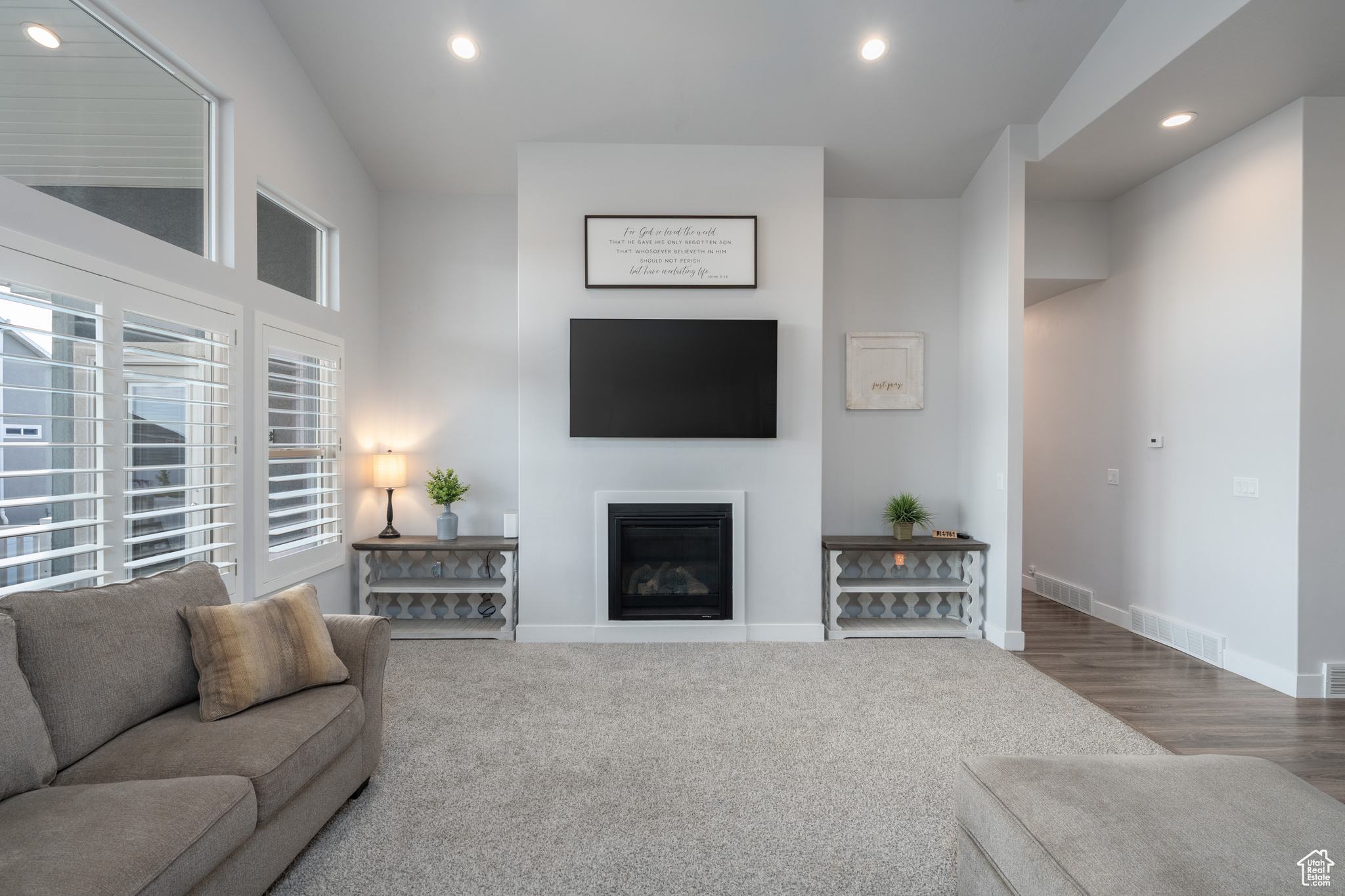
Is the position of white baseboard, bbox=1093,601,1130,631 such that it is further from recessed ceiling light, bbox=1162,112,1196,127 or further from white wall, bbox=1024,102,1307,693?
recessed ceiling light, bbox=1162,112,1196,127

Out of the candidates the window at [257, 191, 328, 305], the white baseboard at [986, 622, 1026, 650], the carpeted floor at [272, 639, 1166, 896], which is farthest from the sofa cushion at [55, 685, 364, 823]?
the white baseboard at [986, 622, 1026, 650]

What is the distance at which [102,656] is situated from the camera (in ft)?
5.59

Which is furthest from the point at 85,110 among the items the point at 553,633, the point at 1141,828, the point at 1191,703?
the point at 1191,703

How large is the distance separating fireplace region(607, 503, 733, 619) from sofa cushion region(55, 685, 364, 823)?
80.3 inches

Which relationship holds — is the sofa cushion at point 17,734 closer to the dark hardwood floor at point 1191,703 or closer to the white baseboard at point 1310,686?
the dark hardwood floor at point 1191,703

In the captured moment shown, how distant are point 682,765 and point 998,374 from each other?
299 cm

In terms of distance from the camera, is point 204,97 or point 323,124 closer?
point 204,97

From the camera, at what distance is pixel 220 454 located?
283 centimetres

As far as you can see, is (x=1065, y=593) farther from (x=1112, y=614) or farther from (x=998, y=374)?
(x=998, y=374)

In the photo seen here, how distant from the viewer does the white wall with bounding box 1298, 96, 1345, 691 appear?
3023 mm

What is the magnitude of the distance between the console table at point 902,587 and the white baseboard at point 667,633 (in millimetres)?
648

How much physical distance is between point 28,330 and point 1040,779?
10.4 ft

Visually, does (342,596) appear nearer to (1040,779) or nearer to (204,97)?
(204,97)

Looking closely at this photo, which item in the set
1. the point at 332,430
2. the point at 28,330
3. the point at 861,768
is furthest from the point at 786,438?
the point at 28,330
